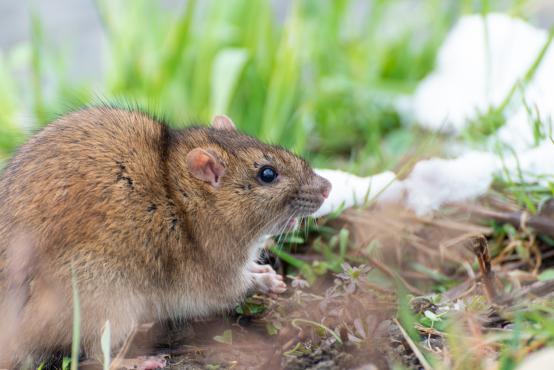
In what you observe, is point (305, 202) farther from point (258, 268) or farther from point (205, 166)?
point (205, 166)

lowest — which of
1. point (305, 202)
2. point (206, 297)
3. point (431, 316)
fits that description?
point (206, 297)

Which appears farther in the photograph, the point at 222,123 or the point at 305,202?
the point at 222,123

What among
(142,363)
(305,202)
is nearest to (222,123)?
(305,202)

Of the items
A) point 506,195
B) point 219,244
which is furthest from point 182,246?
point 506,195

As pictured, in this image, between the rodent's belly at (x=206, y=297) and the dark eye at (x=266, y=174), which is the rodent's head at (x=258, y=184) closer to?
the dark eye at (x=266, y=174)

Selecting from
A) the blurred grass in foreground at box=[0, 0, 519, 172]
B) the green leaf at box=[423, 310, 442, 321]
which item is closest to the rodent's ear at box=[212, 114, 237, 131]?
the green leaf at box=[423, 310, 442, 321]

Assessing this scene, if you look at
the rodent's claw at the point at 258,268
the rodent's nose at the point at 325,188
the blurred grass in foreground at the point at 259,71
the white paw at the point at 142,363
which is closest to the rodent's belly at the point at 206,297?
the rodent's claw at the point at 258,268

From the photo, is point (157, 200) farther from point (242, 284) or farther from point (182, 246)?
point (242, 284)

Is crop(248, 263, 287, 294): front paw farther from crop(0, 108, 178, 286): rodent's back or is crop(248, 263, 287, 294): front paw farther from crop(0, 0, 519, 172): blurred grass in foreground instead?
crop(0, 0, 519, 172): blurred grass in foreground
